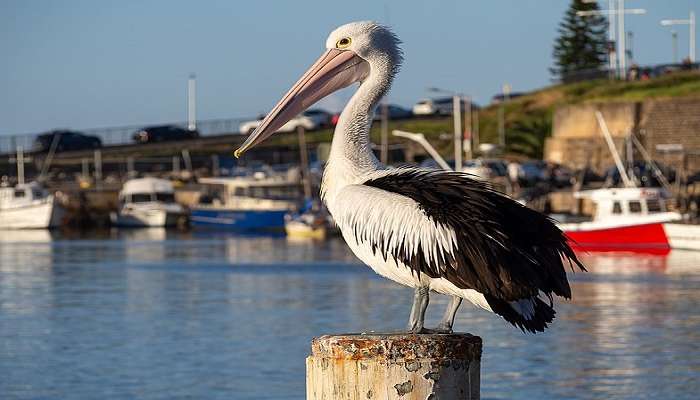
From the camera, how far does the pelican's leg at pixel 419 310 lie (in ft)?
19.1

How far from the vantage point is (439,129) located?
250 feet

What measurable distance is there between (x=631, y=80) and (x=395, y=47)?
212 ft

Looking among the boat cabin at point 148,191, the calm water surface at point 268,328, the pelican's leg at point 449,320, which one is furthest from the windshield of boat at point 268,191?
the pelican's leg at point 449,320

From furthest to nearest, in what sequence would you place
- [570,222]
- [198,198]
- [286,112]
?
1. [198,198]
2. [570,222]
3. [286,112]

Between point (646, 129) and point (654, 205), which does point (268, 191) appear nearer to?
point (646, 129)

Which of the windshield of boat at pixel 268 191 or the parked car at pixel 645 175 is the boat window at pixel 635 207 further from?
the windshield of boat at pixel 268 191

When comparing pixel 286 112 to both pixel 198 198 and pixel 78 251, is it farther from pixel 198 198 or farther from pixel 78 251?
pixel 198 198

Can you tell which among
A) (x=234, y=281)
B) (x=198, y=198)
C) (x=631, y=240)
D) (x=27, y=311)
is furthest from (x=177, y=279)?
(x=198, y=198)

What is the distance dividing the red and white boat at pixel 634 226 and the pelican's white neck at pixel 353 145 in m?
33.0

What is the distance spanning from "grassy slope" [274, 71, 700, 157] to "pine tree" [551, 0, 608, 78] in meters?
5.41

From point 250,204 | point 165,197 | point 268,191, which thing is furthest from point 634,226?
point 165,197

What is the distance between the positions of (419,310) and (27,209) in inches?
2381

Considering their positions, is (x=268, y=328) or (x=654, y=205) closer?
(x=268, y=328)

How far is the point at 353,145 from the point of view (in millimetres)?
6465
